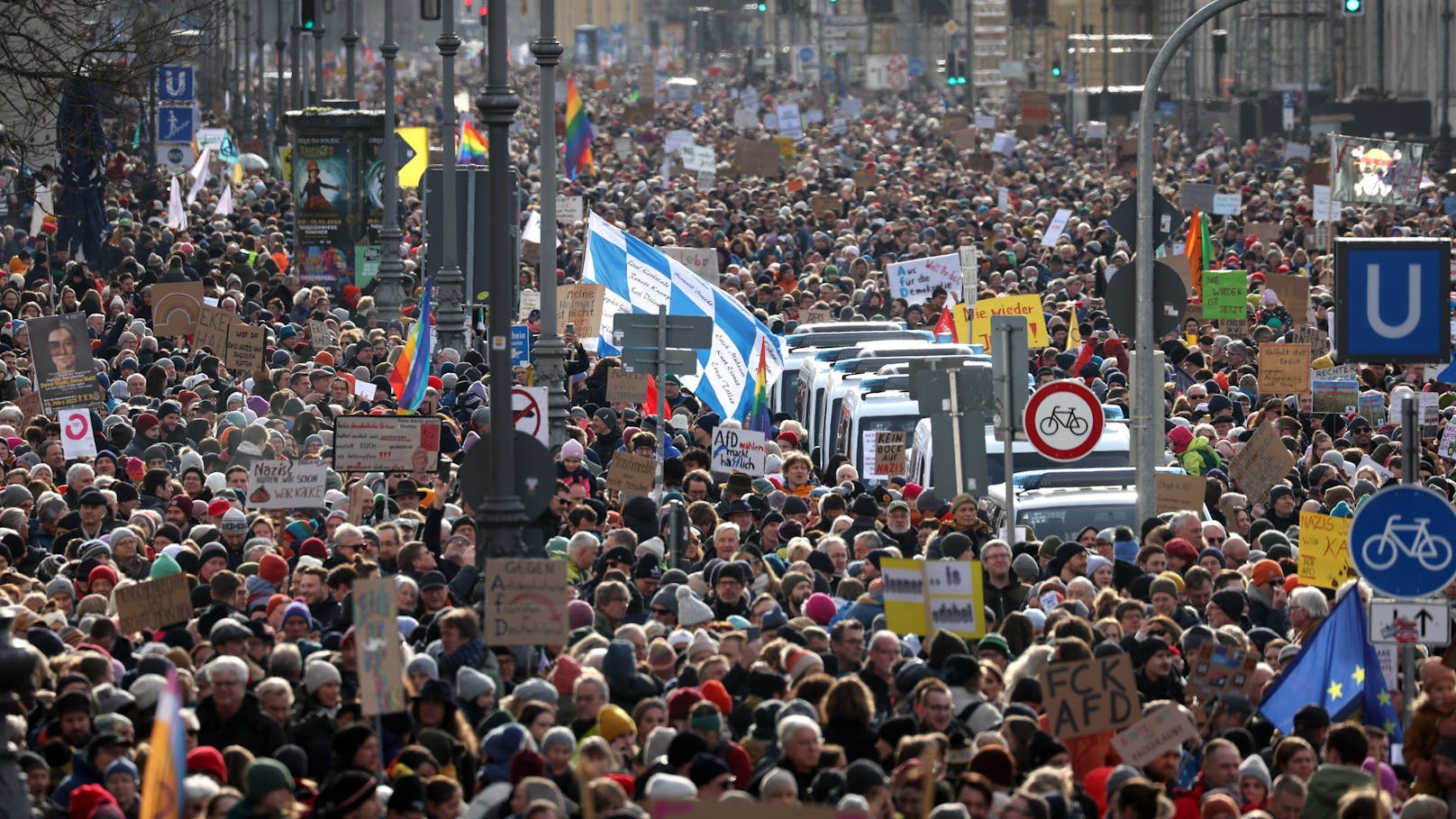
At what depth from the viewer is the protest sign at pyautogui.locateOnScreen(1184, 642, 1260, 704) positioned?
1134 cm

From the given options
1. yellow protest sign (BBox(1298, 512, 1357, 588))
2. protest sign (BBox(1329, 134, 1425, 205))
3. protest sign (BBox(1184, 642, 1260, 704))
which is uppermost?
protest sign (BBox(1329, 134, 1425, 205))

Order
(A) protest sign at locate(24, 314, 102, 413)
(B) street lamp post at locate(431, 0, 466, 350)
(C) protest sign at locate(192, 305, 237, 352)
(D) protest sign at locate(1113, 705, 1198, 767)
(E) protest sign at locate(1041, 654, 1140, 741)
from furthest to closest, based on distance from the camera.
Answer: (B) street lamp post at locate(431, 0, 466, 350), (C) protest sign at locate(192, 305, 237, 352), (A) protest sign at locate(24, 314, 102, 413), (E) protest sign at locate(1041, 654, 1140, 741), (D) protest sign at locate(1113, 705, 1198, 767)

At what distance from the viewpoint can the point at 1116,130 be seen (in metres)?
67.8

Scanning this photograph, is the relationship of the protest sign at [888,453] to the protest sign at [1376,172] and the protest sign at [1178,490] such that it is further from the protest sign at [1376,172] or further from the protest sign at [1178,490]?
the protest sign at [1376,172]

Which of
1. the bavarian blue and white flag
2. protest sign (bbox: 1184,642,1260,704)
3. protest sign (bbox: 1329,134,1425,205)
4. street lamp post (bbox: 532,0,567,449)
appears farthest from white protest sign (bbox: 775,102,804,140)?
protest sign (bbox: 1184,642,1260,704)

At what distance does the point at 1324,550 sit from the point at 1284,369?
24.2 feet

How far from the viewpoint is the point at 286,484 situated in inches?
622

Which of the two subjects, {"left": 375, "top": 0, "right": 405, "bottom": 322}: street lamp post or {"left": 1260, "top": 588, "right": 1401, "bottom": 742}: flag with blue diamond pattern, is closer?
{"left": 1260, "top": 588, "right": 1401, "bottom": 742}: flag with blue diamond pattern

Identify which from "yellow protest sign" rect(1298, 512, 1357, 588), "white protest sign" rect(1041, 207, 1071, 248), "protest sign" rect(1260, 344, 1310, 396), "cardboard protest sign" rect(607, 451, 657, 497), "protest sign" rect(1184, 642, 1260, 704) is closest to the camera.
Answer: "protest sign" rect(1184, 642, 1260, 704)

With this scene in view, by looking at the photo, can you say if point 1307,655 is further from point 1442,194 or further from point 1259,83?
point 1259,83

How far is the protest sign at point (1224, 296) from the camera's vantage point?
84.8 ft

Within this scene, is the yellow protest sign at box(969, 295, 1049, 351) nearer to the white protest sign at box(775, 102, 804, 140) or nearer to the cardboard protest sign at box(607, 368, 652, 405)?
the cardboard protest sign at box(607, 368, 652, 405)

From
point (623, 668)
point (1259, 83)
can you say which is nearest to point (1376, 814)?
point (623, 668)

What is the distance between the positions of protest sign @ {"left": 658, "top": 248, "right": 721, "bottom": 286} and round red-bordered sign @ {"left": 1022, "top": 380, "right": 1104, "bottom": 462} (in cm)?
1166
